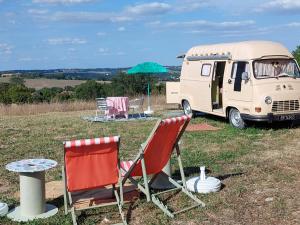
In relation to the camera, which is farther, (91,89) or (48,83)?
(48,83)

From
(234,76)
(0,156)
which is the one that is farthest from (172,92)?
(0,156)

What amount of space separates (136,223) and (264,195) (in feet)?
6.52

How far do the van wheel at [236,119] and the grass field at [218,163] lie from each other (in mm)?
259

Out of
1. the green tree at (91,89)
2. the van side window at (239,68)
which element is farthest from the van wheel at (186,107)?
the green tree at (91,89)

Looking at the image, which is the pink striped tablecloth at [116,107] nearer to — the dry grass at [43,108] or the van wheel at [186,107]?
the van wheel at [186,107]

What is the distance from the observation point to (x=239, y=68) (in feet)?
A: 42.5

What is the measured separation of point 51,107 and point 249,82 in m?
12.8

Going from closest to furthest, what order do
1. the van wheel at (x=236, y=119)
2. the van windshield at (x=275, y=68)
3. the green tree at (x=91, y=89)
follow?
the van windshield at (x=275, y=68) → the van wheel at (x=236, y=119) → the green tree at (x=91, y=89)

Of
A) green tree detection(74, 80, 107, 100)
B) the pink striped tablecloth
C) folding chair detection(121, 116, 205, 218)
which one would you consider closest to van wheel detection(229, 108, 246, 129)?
the pink striped tablecloth

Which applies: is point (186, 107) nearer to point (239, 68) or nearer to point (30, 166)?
point (239, 68)

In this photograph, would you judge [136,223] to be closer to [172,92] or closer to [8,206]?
[8,206]

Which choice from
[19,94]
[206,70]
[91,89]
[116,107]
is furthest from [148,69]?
[19,94]

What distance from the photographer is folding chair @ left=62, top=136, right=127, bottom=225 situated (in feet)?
17.6

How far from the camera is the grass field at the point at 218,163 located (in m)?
5.70
